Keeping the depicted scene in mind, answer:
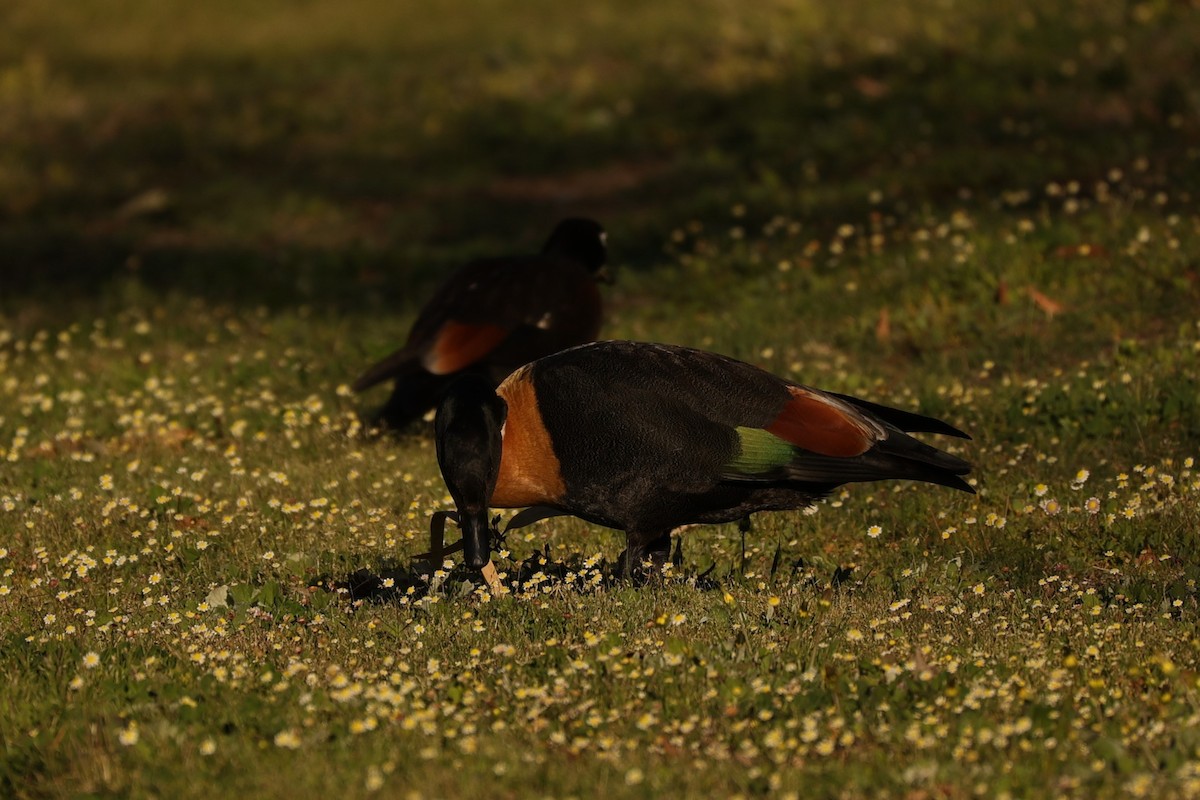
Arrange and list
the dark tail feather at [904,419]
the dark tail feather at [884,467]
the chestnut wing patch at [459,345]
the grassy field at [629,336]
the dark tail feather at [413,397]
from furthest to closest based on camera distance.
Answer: the dark tail feather at [413,397], the chestnut wing patch at [459,345], the dark tail feather at [904,419], the dark tail feather at [884,467], the grassy field at [629,336]

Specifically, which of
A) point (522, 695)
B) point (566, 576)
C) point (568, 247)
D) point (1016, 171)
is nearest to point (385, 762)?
point (522, 695)

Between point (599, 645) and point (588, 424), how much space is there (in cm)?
114

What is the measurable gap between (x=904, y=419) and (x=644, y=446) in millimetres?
1247

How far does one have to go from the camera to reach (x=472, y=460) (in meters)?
6.36

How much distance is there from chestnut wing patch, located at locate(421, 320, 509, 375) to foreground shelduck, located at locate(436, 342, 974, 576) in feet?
7.84

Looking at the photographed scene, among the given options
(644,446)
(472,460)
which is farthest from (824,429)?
(472,460)

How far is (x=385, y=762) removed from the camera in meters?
4.85

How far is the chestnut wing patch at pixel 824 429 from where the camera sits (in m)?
6.64

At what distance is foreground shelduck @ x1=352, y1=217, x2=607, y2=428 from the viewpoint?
30.2ft

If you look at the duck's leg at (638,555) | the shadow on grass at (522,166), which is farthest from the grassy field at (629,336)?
the duck's leg at (638,555)

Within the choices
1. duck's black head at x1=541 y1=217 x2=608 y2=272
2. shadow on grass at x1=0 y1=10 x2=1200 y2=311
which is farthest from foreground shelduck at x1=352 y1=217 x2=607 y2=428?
shadow on grass at x1=0 y1=10 x2=1200 y2=311

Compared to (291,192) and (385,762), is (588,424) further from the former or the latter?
(291,192)

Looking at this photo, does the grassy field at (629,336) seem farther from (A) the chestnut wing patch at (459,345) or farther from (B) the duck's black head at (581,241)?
(B) the duck's black head at (581,241)

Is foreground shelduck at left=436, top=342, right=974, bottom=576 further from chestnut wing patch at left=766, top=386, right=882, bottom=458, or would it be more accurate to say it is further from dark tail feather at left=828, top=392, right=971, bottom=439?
dark tail feather at left=828, top=392, right=971, bottom=439
